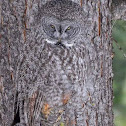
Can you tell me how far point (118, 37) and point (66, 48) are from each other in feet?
2.70

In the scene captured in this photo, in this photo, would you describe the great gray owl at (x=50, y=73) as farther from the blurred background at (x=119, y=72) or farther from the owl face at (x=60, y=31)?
the blurred background at (x=119, y=72)

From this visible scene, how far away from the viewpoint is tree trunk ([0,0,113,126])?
259cm

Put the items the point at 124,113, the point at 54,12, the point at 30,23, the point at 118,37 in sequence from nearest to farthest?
the point at 54,12 < the point at 30,23 < the point at 118,37 < the point at 124,113

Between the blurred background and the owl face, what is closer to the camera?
the owl face

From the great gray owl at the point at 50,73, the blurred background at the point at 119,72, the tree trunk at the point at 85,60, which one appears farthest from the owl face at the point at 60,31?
the blurred background at the point at 119,72

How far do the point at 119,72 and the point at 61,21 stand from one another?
119cm

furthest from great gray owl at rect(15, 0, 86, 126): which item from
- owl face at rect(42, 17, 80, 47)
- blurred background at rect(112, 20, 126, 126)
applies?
blurred background at rect(112, 20, 126, 126)

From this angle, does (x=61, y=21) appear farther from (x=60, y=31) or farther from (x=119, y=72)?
(x=119, y=72)

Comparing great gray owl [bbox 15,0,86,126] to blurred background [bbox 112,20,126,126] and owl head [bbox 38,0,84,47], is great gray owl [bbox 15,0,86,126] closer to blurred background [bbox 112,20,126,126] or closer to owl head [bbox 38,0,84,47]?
owl head [bbox 38,0,84,47]

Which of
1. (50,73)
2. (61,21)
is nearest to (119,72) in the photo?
(50,73)

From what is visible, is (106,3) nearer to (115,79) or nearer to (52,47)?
(52,47)

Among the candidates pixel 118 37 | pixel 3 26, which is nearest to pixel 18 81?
pixel 3 26

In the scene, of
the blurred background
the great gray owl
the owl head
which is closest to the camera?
the owl head

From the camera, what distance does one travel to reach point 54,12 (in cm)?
242
